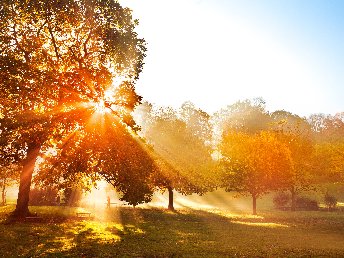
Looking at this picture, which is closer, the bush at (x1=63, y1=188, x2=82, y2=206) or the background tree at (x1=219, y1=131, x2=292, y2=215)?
the background tree at (x1=219, y1=131, x2=292, y2=215)

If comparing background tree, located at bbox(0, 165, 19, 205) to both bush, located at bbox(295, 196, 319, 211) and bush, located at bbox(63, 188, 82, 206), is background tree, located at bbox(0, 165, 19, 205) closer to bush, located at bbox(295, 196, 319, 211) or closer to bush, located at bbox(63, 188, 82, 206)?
bush, located at bbox(63, 188, 82, 206)

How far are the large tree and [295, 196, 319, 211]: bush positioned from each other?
43497 millimetres

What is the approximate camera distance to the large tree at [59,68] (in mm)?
22892

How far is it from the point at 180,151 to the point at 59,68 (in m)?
43.0

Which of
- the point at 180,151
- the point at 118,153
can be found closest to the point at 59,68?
the point at 118,153

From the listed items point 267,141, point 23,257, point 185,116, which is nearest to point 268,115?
point 185,116

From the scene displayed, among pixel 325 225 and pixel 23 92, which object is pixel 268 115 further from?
pixel 23 92

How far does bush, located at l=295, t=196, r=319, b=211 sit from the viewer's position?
55412 millimetres

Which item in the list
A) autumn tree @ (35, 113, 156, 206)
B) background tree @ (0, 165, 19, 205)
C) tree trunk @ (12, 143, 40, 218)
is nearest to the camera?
autumn tree @ (35, 113, 156, 206)

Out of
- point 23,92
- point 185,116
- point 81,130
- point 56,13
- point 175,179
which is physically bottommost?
point 175,179

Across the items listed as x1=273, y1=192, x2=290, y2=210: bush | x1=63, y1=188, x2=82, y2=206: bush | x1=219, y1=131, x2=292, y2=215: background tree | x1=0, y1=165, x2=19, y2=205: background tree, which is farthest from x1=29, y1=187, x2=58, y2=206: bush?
x1=273, y1=192, x2=290, y2=210: bush

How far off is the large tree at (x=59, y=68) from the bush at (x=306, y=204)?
4350 centimetres

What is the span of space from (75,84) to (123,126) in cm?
523

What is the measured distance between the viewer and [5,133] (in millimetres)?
21891
